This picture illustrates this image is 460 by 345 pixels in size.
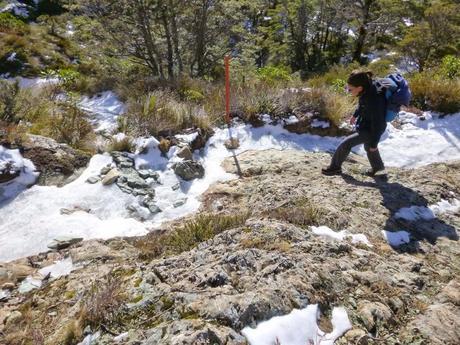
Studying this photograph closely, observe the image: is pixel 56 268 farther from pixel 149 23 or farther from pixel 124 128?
pixel 149 23

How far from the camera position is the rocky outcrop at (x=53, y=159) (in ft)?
16.9

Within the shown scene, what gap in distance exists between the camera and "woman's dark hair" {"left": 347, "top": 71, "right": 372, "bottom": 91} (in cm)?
460

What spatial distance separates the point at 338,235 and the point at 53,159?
408 cm

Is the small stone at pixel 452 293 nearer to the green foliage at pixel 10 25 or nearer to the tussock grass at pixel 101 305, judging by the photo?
the tussock grass at pixel 101 305

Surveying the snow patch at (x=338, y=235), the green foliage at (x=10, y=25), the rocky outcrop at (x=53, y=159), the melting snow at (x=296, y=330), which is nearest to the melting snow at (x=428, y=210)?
the snow patch at (x=338, y=235)

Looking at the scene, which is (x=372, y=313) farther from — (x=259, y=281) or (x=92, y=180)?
(x=92, y=180)

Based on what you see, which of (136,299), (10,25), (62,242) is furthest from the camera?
(10,25)

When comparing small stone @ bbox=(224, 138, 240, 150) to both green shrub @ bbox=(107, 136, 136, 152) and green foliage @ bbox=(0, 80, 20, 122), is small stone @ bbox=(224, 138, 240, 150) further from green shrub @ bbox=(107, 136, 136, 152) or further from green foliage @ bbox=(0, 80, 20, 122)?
green foliage @ bbox=(0, 80, 20, 122)

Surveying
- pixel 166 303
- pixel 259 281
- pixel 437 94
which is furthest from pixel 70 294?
pixel 437 94

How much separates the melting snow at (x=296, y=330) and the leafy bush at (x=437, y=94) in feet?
22.0

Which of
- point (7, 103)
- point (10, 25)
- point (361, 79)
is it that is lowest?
point (7, 103)

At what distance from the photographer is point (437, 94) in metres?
7.79

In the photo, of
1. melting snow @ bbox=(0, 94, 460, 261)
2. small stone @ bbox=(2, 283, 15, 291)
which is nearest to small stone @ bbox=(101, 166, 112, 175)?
melting snow @ bbox=(0, 94, 460, 261)

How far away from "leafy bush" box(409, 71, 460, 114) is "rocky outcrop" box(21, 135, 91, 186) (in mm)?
6833
